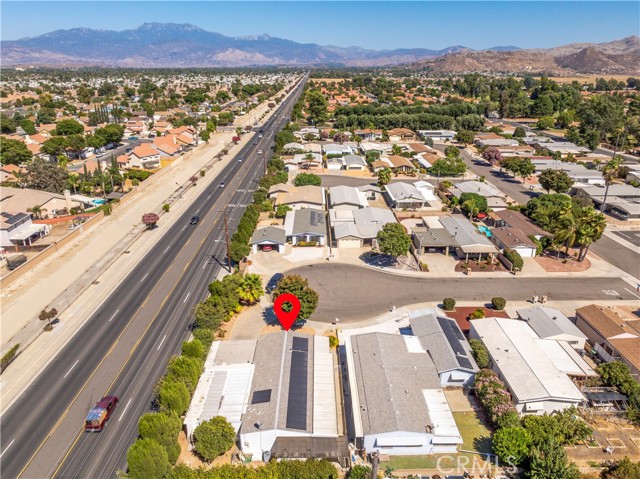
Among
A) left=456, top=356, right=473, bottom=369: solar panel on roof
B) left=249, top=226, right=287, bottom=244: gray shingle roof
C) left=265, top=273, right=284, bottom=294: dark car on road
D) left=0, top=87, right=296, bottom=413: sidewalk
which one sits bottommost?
left=0, top=87, right=296, bottom=413: sidewalk

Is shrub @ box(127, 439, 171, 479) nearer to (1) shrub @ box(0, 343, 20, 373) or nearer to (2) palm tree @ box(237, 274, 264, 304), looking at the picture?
(1) shrub @ box(0, 343, 20, 373)

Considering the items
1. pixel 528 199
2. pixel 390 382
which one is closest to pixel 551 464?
pixel 390 382

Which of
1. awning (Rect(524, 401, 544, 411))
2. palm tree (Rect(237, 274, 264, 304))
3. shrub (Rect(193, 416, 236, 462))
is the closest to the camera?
shrub (Rect(193, 416, 236, 462))

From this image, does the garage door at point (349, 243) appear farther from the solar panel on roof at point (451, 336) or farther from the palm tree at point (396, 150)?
the palm tree at point (396, 150)

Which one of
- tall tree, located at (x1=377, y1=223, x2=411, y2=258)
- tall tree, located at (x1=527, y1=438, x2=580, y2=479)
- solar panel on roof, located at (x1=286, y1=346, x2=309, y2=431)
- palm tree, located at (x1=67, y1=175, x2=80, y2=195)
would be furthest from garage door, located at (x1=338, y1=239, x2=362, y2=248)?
palm tree, located at (x1=67, y1=175, x2=80, y2=195)

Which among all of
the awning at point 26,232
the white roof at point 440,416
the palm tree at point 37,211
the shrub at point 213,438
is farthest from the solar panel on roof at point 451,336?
the palm tree at point 37,211

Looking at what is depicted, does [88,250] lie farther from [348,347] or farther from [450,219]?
[450,219]

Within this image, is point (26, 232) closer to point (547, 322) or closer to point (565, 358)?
point (547, 322)
